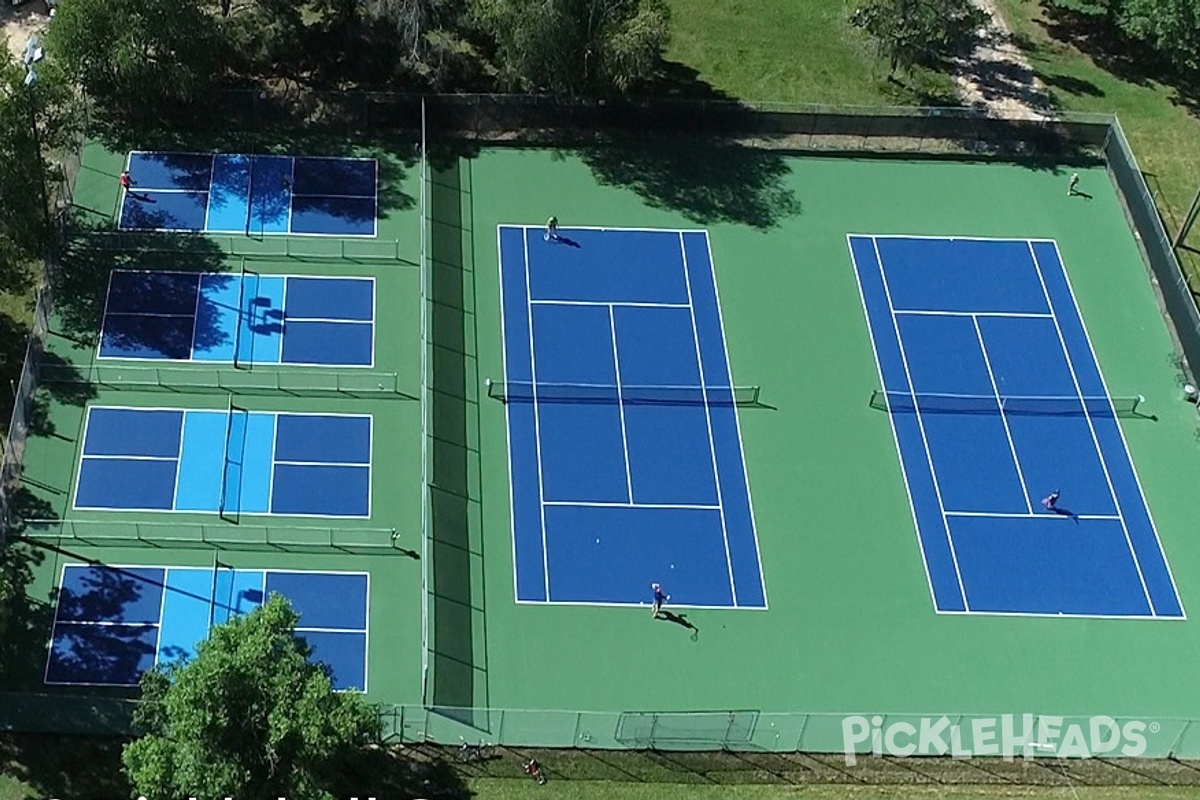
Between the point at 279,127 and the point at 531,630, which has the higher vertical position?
the point at 279,127

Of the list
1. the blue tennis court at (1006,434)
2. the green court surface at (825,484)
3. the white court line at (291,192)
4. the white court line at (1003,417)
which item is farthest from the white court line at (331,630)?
the white court line at (1003,417)

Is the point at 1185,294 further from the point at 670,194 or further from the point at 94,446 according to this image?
the point at 94,446

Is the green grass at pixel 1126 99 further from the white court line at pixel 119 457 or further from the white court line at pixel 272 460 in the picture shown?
the white court line at pixel 119 457

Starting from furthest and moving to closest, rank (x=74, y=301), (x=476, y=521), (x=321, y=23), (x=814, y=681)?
(x=321, y=23) → (x=74, y=301) → (x=476, y=521) → (x=814, y=681)

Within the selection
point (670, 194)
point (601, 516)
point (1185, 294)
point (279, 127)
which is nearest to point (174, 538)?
point (601, 516)

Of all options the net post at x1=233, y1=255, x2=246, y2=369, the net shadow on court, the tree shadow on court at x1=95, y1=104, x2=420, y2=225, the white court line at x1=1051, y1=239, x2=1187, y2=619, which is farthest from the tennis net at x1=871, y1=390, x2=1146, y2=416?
the net post at x1=233, y1=255, x2=246, y2=369

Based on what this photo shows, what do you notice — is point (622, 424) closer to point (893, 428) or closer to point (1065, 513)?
point (893, 428)
